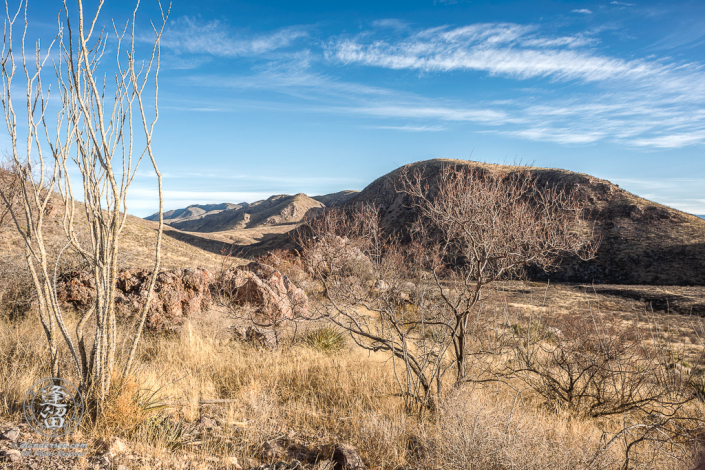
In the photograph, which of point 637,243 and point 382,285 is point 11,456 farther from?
point 637,243

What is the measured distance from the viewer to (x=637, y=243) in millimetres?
28641

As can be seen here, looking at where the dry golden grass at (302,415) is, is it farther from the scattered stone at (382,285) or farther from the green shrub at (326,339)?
the scattered stone at (382,285)

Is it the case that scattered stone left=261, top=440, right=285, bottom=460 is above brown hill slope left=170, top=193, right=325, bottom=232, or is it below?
below

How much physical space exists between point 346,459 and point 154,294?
209 inches

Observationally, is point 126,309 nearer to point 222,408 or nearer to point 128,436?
point 222,408

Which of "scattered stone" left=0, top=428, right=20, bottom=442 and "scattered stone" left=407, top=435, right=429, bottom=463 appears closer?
"scattered stone" left=0, top=428, right=20, bottom=442

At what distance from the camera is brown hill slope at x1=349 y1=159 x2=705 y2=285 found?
2502cm

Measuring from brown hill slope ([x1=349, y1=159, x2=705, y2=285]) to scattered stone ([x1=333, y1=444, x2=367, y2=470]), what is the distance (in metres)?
21.0

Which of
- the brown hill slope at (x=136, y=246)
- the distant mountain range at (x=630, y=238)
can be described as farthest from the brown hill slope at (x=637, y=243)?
the brown hill slope at (x=136, y=246)

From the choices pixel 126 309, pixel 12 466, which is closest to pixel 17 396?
pixel 12 466

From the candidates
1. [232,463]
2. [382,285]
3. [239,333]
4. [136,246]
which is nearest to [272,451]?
[232,463]

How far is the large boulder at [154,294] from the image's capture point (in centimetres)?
620

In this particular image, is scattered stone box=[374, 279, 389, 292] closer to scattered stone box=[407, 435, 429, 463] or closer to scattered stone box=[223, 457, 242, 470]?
scattered stone box=[407, 435, 429, 463]

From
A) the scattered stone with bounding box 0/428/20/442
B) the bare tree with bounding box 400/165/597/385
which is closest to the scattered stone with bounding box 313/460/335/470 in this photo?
the bare tree with bounding box 400/165/597/385
